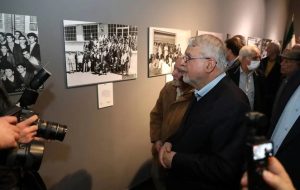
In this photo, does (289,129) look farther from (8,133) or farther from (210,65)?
(8,133)

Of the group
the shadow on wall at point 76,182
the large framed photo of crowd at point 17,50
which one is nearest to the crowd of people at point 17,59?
the large framed photo of crowd at point 17,50

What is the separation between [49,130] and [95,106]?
997 mm

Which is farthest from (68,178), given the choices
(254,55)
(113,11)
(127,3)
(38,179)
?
(254,55)

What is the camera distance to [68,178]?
2.27 m

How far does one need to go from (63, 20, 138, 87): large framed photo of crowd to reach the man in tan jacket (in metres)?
0.57

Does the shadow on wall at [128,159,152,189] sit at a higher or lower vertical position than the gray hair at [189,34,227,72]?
lower

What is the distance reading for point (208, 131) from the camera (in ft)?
4.83

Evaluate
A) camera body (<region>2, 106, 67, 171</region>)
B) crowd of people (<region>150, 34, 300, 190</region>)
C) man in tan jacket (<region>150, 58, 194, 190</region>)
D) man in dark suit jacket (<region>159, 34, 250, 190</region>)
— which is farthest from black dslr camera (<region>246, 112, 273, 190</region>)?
man in tan jacket (<region>150, 58, 194, 190</region>)

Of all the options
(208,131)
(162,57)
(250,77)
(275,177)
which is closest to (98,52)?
(162,57)

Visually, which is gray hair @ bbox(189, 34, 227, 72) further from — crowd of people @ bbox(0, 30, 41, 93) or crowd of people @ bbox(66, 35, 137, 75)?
crowd of people @ bbox(0, 30, 41, 93)

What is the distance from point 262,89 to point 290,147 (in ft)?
6.50

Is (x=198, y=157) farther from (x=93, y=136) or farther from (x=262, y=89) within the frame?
(x=262, y=89)

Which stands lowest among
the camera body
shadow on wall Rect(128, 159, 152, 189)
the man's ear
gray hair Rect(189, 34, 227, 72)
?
shadow on wall Rect(128, 159, 152, 189)

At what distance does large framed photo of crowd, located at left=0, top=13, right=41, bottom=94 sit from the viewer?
1.70 m
